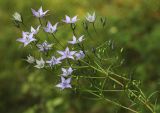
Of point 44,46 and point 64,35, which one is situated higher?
point 64,35

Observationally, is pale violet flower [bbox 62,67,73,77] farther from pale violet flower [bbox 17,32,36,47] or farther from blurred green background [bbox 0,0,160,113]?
blurred green background [bbox 0,0,160,113]

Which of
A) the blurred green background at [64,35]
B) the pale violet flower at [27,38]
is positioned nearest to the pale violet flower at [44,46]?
the pale violet flower at [27,38]

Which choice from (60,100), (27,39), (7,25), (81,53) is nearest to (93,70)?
(81,53)

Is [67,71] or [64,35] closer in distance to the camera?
[67,71]

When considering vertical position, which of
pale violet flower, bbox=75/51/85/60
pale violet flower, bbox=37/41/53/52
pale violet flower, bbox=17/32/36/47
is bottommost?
pale violet flower, bbox=75/51/85/60

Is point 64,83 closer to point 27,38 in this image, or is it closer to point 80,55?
point 80,55

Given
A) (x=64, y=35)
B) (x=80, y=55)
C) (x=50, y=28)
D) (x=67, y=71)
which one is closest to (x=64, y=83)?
(x=67, y=71)

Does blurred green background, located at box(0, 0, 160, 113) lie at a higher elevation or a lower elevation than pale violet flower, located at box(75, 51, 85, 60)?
higher

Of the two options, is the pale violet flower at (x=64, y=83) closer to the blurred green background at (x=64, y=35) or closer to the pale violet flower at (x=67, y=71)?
the pale violet flower at (x=67, y=71)

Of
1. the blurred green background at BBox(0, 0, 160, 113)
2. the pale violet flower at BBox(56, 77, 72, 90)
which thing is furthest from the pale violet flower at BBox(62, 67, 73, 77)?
the blurred green background at BBox(0, 0, 160, 113)
